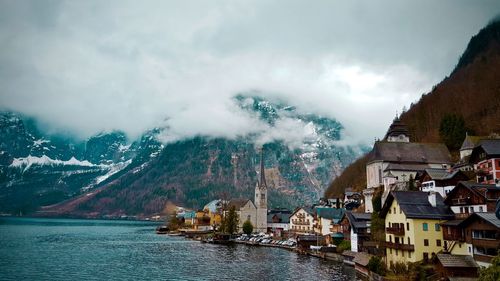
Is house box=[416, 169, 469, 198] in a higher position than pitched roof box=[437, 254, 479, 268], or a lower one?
higher

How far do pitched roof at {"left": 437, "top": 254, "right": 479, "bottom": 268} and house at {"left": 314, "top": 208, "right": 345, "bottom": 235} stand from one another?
57358 millimetres

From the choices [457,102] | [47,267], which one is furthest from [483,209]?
[457,102]

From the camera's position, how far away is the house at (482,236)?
149 ft

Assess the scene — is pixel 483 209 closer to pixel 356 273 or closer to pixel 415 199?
pixel 415 199

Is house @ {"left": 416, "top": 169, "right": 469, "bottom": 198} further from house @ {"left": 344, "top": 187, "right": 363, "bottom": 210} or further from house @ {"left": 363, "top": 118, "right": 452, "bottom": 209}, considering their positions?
house @ {"left": 344, "top": 187, "right": 363, "bottom": 210}

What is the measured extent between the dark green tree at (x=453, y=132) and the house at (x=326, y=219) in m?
35.2

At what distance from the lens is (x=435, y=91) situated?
179250 mm

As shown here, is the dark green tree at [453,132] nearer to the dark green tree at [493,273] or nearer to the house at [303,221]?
the house at [303,221]

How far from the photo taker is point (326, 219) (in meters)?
113

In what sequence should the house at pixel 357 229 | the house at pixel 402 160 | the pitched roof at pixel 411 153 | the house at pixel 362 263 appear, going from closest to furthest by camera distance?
the house at pixel 362 263 → the house at pixel 357 229 → the house at pixel 402 160 → the pitched roof at pixel 411 153

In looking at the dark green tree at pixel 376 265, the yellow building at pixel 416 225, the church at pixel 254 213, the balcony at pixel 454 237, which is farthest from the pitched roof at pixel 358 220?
the church at pixel 254 213

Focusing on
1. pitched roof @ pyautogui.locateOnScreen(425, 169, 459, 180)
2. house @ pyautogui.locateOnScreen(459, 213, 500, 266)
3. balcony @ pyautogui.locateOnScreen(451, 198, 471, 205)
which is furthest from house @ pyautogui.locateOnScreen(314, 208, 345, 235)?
house @ pyautogui.locateOnScreen(459, 213, 500, 266)

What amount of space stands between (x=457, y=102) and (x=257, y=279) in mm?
126990

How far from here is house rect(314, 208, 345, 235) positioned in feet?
363
